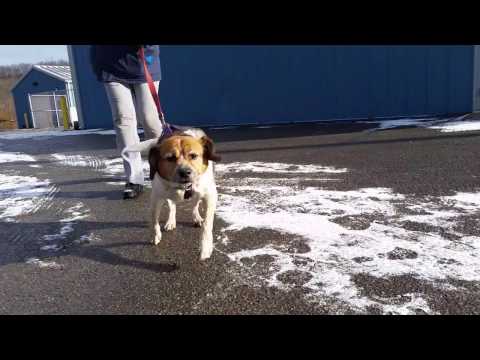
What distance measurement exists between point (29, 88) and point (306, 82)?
83.4ft

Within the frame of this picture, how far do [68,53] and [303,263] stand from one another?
13668mm

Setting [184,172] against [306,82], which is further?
[306,82]

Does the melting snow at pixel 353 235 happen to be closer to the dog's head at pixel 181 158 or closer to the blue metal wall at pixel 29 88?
the dog's head at pixel 181 158

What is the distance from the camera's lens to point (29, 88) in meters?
29.1

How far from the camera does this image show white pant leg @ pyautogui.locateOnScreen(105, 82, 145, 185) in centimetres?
409

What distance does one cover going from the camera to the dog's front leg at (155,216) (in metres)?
2.79

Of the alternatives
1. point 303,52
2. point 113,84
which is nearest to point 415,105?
point 303,52

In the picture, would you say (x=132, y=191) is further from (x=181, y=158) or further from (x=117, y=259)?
(x=181, y=158)

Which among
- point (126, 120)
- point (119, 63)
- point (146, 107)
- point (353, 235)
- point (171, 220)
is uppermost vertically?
point (119, 63)

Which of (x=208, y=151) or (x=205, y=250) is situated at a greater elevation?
(x=208, y=151)

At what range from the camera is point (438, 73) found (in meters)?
10.3

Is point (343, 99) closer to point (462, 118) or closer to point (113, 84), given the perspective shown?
point (462, 118)

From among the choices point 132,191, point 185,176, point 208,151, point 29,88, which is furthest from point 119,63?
point 29,88

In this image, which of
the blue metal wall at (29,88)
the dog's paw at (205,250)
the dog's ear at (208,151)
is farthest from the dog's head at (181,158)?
the blue metal wall at (29,88)
